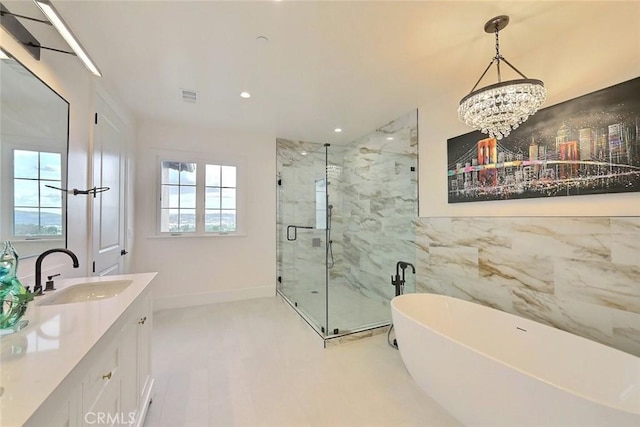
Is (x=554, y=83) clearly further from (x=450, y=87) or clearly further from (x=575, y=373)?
(x=575, y=373)

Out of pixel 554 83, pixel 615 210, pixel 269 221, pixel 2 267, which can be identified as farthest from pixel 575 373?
pixel 269 221

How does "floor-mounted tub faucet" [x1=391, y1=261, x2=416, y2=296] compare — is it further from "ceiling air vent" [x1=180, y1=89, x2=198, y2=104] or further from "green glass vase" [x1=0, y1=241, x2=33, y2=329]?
"ceiling air vent" [x1=180, y1=89, x2=198, y2=104]

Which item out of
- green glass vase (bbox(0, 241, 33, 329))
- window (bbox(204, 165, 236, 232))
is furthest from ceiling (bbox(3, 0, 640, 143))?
green glass vase (bbox(0, 241, 33, 329))

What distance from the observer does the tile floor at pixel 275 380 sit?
1653mm

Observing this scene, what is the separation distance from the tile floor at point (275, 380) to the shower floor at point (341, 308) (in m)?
0.20

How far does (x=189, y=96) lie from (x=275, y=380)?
2824 mm

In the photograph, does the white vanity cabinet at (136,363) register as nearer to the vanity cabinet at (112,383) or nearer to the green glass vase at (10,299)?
the vanity cabinet at (112,383)

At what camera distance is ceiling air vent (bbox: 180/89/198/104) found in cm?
257

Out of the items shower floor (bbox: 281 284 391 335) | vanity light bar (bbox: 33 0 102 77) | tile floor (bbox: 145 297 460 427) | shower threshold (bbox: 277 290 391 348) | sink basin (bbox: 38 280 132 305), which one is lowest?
tile floor (bbox: 145 297 460 427)

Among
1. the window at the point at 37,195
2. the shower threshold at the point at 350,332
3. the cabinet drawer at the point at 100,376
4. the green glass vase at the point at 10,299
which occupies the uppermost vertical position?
the window at the point at 37,195

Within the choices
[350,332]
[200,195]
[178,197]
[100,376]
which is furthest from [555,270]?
[178,197]

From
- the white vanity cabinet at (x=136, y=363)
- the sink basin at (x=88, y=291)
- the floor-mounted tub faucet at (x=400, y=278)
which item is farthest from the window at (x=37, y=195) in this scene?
the floor-mounted tub faucet at (x=400, y=278)

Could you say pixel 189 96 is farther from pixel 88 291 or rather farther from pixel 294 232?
pixel 294 232

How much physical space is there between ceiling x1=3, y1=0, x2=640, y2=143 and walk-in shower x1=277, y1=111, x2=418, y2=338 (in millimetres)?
1019
